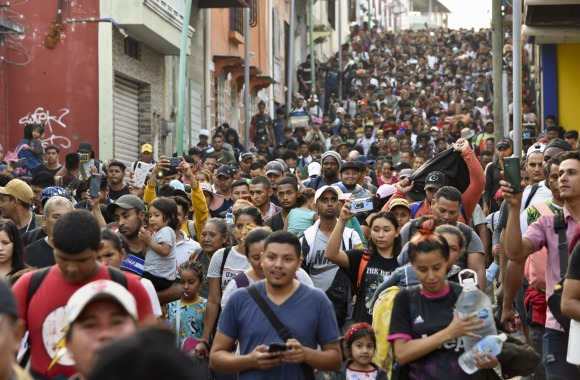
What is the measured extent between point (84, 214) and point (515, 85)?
10298 mm

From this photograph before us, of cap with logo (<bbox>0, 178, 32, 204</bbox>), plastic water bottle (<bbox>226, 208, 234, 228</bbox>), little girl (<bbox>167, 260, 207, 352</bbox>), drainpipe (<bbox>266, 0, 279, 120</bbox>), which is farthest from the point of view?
drainpipe (<bbox>266, 0, 279, 120</bbox>)

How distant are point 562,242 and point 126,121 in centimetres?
1720

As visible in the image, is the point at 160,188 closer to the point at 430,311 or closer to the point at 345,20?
the point at 430,311

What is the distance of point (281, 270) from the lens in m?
7.04

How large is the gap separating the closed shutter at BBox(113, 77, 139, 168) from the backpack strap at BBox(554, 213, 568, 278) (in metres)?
15.8

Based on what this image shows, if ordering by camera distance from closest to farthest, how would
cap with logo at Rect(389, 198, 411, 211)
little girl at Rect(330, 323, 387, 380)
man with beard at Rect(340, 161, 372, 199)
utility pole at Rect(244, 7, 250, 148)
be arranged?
little girl at Rect(330, 323, 387, 380) < cap with logo at Rect(389, 198, 411, 211) < man with beard at Rect(340, 161, 372, 199) < utility pole at Rect(244, 7, 250, 148)

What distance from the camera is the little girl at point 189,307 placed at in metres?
10.3

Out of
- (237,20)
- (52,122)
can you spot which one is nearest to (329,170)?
(52,122)

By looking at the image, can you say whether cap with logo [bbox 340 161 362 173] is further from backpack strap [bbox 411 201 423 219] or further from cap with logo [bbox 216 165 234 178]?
cap with logo [bbox 216 165 234 178]

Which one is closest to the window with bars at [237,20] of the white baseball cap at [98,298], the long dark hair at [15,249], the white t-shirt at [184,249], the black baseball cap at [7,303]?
the white t-shirt at [184,249]

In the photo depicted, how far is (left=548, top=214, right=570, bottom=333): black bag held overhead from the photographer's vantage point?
309 inches

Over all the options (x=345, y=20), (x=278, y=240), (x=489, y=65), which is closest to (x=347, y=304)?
(x=278, y=240)

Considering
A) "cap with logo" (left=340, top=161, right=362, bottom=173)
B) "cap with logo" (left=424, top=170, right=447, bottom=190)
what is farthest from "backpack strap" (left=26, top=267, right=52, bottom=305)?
"cap with logo" (left=340, top=161, right=362, bottom=173)

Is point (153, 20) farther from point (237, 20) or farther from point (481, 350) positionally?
point (481, 350)
